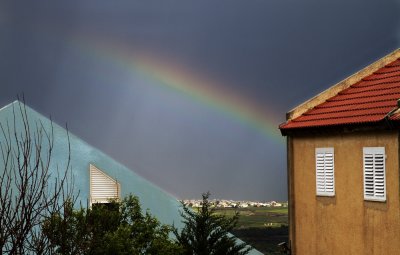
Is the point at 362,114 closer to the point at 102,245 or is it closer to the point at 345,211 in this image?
the point at 345,211

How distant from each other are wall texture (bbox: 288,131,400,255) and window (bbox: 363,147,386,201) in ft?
0.60

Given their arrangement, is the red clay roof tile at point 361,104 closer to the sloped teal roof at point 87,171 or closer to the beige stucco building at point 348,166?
the beige stucco building at point 348,166

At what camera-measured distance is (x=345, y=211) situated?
2320 centimetres

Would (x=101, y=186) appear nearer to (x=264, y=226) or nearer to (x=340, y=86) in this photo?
(x=340, y=86)

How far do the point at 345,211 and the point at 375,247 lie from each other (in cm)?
177

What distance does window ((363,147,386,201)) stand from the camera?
21578 millimetres

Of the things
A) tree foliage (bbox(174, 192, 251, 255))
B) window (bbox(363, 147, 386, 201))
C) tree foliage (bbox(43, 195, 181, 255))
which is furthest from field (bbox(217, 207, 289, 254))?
window (bbox(363, 147, 386, 201))

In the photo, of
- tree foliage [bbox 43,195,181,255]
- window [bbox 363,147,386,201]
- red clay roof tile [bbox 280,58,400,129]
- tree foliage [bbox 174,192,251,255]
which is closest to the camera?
window [bbox 363,147,386,201]

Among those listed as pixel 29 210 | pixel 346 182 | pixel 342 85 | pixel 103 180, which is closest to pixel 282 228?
pixel 103 180

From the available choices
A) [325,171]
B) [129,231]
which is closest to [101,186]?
[129,231]

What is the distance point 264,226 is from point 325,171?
2872 centimetres

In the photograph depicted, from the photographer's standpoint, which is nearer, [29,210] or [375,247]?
[29,210]

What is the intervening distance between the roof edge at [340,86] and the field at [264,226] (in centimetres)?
987

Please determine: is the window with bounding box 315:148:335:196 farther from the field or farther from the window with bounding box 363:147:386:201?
the field
